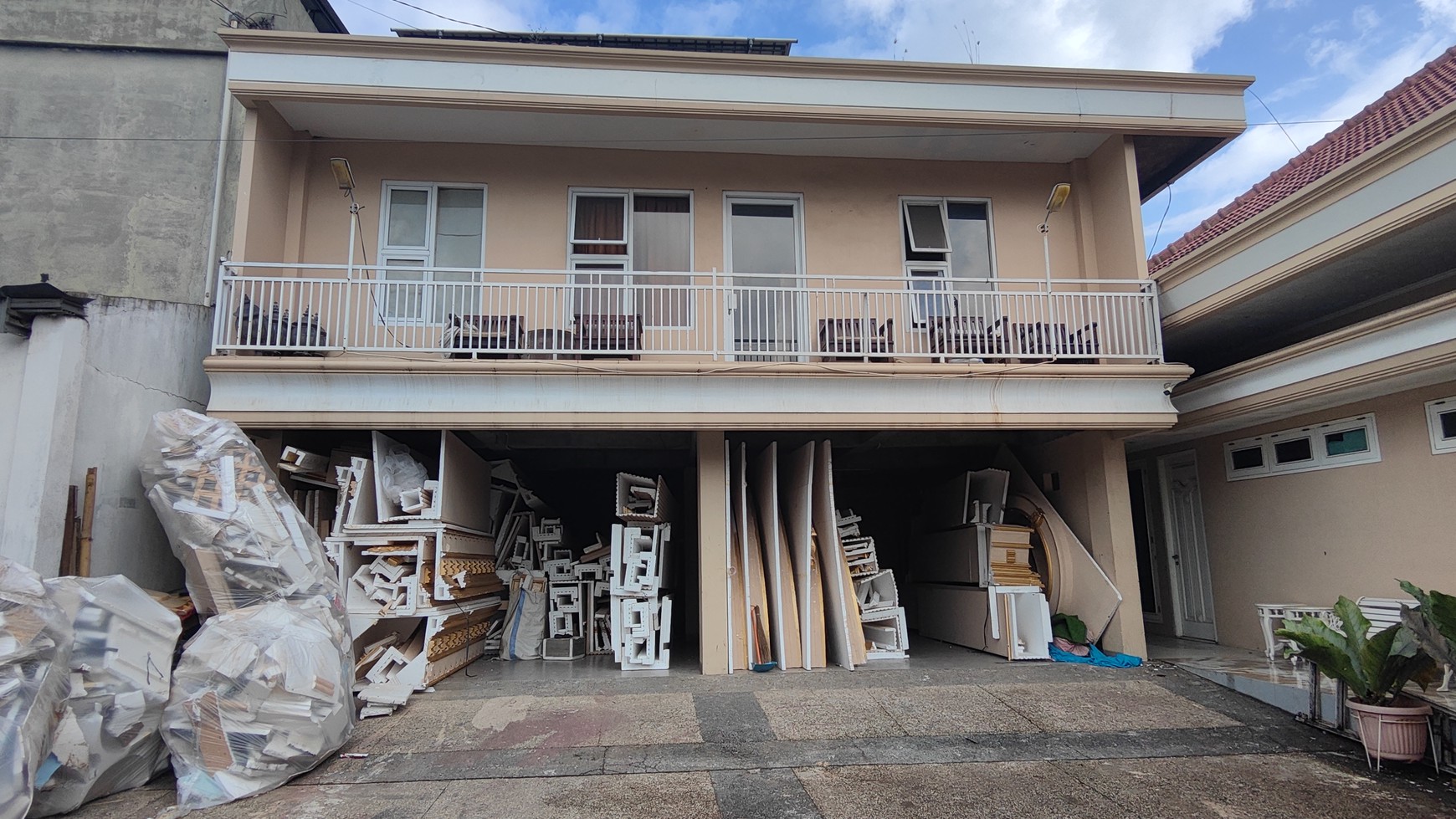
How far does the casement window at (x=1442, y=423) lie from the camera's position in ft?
21.5

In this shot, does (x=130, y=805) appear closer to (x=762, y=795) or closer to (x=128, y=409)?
(x=128, y=409)

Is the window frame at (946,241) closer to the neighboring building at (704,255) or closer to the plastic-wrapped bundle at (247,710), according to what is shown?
the neighboring building at (704,255)

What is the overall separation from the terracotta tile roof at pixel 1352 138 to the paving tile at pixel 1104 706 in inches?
184

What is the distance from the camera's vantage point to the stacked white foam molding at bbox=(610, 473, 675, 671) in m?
7.95

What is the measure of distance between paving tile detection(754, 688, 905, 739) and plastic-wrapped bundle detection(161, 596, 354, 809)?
3.18 meters

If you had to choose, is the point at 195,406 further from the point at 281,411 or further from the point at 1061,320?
the point at 1061,320

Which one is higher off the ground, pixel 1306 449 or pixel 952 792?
pixel 1306 449

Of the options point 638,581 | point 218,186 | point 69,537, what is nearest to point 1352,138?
point 638,581

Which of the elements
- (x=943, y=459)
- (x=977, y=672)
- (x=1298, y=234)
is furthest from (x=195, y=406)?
(x=1298, y=234)

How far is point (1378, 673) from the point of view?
5.11m

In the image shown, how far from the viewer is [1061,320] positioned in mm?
8938

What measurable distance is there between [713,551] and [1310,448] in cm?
613

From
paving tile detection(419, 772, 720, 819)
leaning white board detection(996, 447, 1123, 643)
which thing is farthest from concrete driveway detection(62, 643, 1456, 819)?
leaning white board detection(996, 447, 1123, 643)

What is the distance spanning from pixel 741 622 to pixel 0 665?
5574mm
